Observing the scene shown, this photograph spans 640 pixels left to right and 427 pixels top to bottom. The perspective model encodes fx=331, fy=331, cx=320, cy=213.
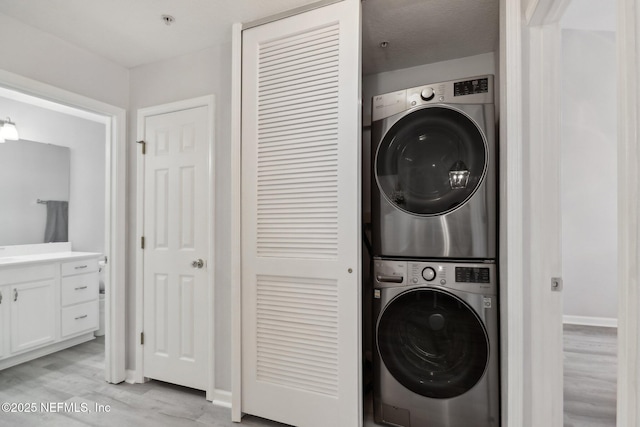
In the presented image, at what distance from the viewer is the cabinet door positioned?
111 inches

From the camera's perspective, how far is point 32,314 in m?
2.94

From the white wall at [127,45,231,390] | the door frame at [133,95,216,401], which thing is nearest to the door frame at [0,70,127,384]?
the door frame at [133,95,216,401]

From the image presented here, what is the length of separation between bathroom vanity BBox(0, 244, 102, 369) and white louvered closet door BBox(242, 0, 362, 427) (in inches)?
88.9

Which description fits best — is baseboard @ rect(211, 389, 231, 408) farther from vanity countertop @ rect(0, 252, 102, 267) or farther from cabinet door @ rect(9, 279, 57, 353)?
vanity countertop @ rect(0, 252, 102, 267)

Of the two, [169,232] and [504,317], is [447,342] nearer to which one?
[504,317]

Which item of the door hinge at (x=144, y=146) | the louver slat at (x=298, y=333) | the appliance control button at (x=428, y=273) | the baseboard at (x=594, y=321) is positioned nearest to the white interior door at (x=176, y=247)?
the door hinge at (x=144, y=146)

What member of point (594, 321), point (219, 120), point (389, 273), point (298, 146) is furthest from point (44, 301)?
point (594, 321)

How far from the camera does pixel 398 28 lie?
6.85 feet

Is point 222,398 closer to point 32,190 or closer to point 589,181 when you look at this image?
point 32,190

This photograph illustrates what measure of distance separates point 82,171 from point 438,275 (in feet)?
13.4

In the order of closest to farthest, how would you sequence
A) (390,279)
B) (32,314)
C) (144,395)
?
(390,279) < (144,395) < (32,314)

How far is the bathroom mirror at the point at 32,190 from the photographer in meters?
3.26

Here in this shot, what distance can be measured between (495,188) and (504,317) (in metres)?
0.63

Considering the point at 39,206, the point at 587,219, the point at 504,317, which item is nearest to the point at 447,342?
the point at 504,317
